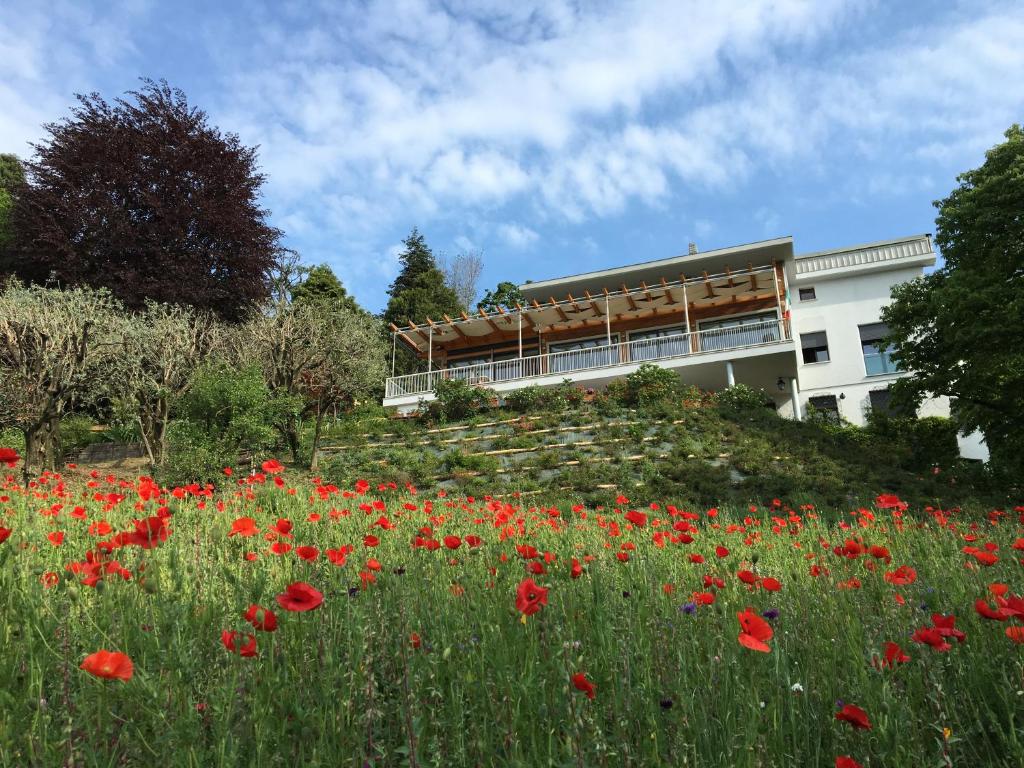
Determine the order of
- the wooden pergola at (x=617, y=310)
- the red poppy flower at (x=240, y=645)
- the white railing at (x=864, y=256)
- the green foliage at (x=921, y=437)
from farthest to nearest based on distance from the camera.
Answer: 1. the wooden pergola at (x=617, y=310)
2. the white railing at (x=864, y=256)
3. the green foliage at (x=921, y=437)
4. the red poppy flower at (x=240, y=645)

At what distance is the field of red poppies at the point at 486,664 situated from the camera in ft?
5.48

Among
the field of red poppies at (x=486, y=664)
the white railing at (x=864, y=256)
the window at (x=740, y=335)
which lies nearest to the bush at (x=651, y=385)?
the window at (x=740, y=335)

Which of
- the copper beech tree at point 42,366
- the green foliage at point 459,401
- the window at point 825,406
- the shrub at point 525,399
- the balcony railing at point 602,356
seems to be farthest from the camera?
the green foliage at point 459,401

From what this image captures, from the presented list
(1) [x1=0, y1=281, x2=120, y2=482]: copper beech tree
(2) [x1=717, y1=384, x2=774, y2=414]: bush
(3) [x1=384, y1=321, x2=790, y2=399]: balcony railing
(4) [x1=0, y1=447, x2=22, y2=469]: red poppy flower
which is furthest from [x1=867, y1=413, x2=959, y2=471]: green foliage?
(1) [x1=0, y1=281, x2=120, y2=482]: copper beech tree

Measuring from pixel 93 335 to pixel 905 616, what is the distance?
1641 cm

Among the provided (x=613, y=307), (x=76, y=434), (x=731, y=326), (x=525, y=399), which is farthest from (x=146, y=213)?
(x=731, y=326)

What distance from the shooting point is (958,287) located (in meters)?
11.9

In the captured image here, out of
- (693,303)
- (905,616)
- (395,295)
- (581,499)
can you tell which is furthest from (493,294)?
(905,616)

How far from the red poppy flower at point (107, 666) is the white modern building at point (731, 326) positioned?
Result: 21.0 meters

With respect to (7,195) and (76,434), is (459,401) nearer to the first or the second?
(76,434)

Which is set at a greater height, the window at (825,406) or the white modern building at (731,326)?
the white modern building at (731,326)

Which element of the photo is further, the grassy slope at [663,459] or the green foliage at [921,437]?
the green foliage at [921,437]

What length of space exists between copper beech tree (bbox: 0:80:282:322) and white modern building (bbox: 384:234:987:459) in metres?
7.66

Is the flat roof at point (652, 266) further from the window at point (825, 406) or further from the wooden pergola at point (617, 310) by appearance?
the window at point (825, 406)
